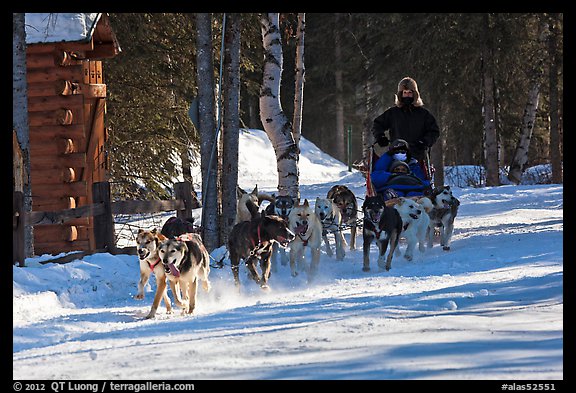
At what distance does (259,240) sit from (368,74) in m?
19.9

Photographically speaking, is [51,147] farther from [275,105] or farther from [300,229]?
[300,229]

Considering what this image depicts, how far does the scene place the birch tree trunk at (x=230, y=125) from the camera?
1419 centimetres

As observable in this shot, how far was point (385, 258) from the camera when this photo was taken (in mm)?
12938

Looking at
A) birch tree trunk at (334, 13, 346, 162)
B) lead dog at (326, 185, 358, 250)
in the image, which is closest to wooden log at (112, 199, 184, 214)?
lead dog at (326, 185, 358, 250)

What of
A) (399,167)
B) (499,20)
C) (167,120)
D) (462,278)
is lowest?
(462,278)

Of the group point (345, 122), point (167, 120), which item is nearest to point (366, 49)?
point (167, 120)

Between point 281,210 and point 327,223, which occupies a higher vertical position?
point 281,210

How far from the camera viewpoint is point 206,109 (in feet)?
45.0

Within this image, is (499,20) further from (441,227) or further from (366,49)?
(441,227)

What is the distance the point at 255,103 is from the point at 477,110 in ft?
54.4

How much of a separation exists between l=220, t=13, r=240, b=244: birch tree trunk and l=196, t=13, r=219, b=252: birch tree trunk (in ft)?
1.34

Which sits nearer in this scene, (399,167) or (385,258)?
(385,258)

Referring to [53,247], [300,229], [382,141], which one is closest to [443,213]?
[382,141]

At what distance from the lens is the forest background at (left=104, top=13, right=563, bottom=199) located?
19.7 m
